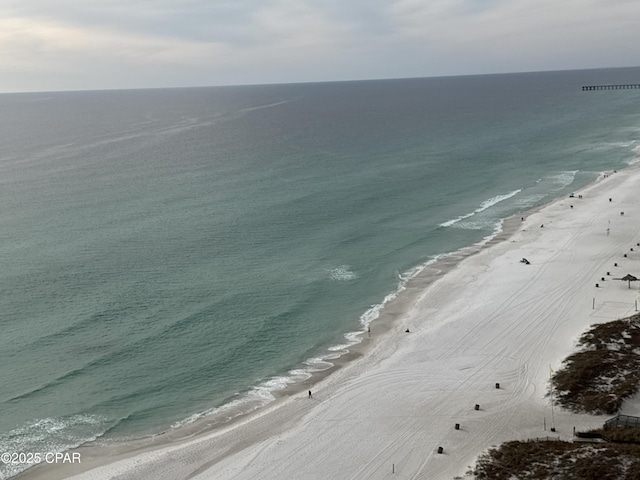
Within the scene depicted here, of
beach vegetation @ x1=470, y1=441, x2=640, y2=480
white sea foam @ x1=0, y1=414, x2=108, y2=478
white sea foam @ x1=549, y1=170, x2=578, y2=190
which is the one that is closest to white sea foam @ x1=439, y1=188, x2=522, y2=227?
white sea foam @ x1=549, y1=170, x2=578, y2=190

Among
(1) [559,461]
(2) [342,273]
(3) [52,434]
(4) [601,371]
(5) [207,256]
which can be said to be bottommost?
(1) [559,461]

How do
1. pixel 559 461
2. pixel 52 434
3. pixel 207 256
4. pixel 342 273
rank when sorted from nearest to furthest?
pixel 559 461 → pixel 52 434 → pixel 342 273 → pixel 207 256

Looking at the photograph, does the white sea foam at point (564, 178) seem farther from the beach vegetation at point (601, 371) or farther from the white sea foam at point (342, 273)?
the beach vegetation at point (601, 371)

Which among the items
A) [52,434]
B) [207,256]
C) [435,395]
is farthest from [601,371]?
[207,256]

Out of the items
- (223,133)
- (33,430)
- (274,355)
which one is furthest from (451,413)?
(223,133)

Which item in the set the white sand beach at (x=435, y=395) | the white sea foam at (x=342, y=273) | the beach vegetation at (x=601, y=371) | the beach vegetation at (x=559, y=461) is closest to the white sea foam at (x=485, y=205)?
the white sand beach at (x=435, y=395)

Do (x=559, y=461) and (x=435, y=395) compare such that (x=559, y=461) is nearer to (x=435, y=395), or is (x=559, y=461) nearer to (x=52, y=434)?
(x=435, y=395)

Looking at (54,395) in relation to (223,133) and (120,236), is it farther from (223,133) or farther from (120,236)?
(223,133)
